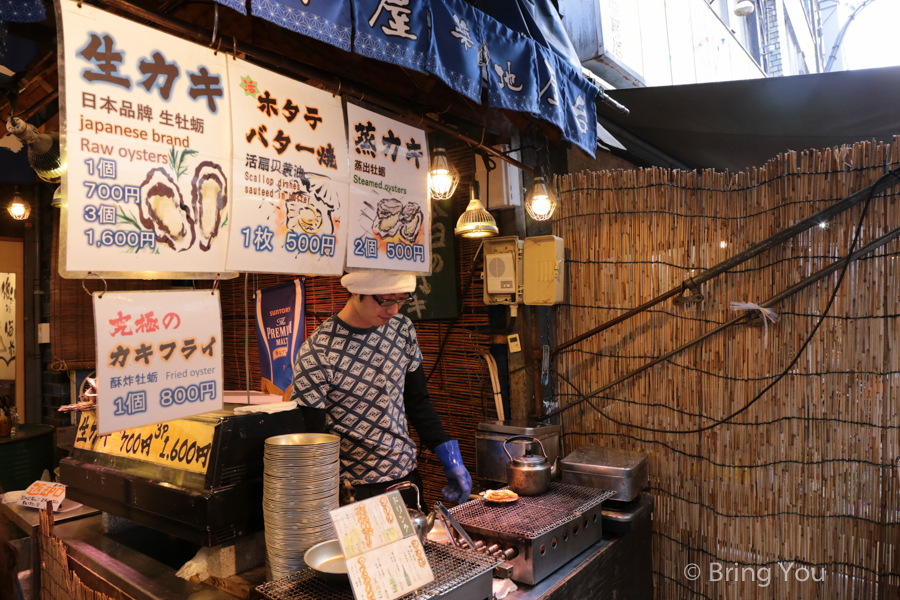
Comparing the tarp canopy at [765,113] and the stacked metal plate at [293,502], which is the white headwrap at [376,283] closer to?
the stacked metal plate at [293,502]

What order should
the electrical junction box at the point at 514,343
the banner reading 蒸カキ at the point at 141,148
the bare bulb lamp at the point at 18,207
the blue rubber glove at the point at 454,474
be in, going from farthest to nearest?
1. the bare bulb lamp at the point at 18,207
2. the electrical junction box at the point at 514,343
3. the blue rubber glove at the point at 454,474
4. the banner reading 蒸カキ at the point at 141,148

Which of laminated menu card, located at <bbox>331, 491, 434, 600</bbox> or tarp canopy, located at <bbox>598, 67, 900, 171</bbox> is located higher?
tarp canopy, located at <bbox>598, 67, 900, 171</bbox>

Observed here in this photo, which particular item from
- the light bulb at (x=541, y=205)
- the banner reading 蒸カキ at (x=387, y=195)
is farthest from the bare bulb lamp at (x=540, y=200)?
the banner reading 蒸カキ at (x=387, y=195)

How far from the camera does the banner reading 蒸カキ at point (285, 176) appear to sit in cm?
218

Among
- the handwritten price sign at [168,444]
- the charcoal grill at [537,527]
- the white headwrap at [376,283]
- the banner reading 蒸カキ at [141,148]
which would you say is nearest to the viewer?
the banner reading 蒸カキ at [141,148]

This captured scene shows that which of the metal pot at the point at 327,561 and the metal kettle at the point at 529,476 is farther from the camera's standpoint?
the metal kettle at the point at 529,476

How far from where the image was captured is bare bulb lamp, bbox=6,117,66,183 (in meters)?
3.37

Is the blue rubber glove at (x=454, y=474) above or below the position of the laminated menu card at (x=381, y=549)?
below

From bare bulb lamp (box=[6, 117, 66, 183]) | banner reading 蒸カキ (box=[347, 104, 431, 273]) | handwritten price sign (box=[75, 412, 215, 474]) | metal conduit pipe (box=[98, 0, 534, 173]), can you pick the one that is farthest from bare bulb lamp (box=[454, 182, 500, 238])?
bare bulb lamp (box=[6, 117, 66, 183])

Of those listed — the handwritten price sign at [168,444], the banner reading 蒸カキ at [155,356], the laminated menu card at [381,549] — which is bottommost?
the laminated menu card at [381,549]

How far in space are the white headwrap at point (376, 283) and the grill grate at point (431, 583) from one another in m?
1.50

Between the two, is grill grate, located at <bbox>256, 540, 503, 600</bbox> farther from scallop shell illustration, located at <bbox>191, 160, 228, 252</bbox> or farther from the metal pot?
scallop shell illustration, located at <bbox>191, 160, 228, 252</bbox>

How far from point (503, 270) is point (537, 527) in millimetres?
2379

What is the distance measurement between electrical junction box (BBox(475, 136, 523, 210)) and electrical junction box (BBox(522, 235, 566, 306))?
1.37 feet
